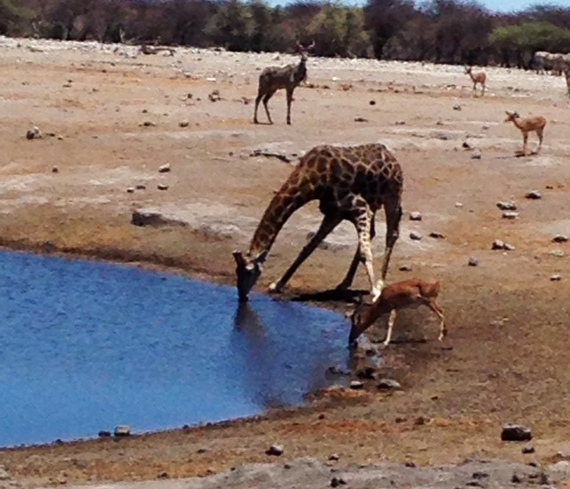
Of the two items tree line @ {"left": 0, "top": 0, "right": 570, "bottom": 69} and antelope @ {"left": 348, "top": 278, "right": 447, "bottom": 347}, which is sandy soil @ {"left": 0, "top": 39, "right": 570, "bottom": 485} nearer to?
antelope @ {"left": 348, "top": 278, "right": 447, "bottom": 347}

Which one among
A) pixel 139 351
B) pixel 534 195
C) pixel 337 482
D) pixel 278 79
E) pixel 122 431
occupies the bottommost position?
pixel 139 351

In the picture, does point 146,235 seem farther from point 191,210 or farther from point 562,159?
point 562,159

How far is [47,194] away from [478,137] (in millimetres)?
7829

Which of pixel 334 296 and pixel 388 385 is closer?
pixel 388 385

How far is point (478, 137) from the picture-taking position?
79.0 feet

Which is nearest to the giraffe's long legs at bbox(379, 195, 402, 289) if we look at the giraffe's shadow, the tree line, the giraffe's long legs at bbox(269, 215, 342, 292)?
the giraffe's shadow

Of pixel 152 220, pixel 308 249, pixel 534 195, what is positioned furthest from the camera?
pixel 534 195

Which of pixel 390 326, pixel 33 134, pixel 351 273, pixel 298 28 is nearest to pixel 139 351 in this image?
pixel 390 326

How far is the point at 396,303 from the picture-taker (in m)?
12.9

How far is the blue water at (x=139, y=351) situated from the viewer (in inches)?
429

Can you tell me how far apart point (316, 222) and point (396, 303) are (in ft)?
16.0

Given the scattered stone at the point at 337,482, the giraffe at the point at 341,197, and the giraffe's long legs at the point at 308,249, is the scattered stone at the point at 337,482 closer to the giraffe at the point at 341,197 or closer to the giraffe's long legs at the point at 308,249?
the giraffe at the point at 341,197

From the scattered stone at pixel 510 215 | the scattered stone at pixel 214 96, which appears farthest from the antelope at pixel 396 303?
the scattered stone at pixel 214 96

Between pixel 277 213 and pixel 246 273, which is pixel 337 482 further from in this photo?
pixel 277 213
